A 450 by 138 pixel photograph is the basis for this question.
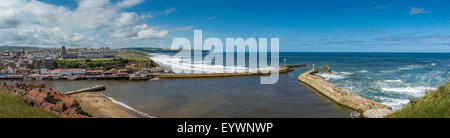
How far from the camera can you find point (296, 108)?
62.9ft

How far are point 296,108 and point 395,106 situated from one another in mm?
7878

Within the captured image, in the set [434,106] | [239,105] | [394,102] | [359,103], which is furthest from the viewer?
[239,105]

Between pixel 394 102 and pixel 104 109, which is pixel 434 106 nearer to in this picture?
pixel 394 102

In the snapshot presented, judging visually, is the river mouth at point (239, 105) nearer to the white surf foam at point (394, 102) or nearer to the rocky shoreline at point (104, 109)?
the rocky shoreline at point (104, 109)

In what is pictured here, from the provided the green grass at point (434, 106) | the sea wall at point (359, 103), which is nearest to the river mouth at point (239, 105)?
the sea wall at point (359, 103)

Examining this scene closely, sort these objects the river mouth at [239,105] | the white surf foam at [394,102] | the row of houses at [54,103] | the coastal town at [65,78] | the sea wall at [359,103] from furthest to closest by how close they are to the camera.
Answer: the white surf foam at [394,102] → the river mouth at [239,105] → the coastal town at [65,78] → the sea wall at [359,103] → the row of houses at [54,103]

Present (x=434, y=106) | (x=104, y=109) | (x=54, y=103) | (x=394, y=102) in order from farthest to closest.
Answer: (x=394, y=102), (x=104, y=109), (x=54, y=103), (x=434, y=106)

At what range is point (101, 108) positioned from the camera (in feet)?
65.3

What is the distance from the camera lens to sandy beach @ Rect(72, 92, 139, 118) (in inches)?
700

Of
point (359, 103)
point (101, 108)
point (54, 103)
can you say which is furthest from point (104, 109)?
point (359, 103)

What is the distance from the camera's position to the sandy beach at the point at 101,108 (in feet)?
58.3
